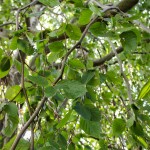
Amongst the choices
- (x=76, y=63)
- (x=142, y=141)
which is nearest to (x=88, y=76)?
(x=76, y=63)

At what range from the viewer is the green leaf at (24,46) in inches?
27.8

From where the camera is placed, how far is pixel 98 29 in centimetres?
63

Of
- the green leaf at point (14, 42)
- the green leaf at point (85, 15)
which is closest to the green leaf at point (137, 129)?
the green leaf at point (85, 15)

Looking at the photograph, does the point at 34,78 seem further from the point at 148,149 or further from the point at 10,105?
the point at 148,149

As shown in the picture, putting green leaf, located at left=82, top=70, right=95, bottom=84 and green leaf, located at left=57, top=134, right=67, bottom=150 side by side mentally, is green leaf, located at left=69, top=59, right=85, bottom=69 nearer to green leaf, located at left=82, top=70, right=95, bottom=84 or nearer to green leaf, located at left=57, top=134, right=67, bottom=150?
green leaf, located at left=82, top=70, right=95, bottom=84

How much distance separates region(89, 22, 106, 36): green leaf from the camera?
0.62 metres

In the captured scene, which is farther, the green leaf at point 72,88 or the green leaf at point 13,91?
the green leaf at point 13,91

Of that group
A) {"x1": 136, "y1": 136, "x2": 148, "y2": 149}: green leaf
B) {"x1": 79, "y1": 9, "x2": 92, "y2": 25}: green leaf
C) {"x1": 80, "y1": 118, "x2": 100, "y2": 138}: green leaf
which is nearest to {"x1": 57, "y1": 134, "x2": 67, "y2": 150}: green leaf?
{"x1": 80, "y1": 118, "x2": 100, "y2": 138}: green leaf

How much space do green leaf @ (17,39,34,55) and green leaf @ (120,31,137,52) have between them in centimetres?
25

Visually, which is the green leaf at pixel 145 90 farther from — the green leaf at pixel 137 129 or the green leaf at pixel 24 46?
the green leaf at pixel 24 46

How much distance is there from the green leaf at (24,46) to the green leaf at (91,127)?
24 cm

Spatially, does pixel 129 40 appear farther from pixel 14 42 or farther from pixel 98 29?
pixel 14 42

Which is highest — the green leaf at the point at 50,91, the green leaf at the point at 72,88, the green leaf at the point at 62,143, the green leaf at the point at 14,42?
the green leaf at the point at 14,42

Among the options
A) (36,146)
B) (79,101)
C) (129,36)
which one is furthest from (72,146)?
(129,36)
